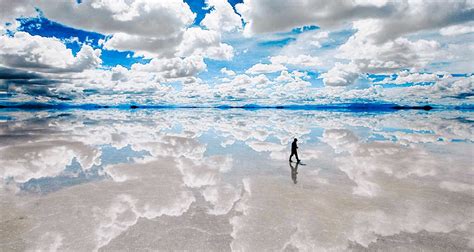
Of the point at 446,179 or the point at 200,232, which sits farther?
the point at 446,179

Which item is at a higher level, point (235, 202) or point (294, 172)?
point (235, 202)

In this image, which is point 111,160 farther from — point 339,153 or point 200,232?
→ point 339,153

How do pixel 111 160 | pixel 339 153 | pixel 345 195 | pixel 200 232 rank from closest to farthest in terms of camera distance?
pixel 200 232 → pixel 345 195 → pixel 111 160 → pixel 339 153

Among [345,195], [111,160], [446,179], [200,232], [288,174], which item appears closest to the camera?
[200,232]

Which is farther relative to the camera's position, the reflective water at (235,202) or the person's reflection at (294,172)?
the person's reflection at (294,172)

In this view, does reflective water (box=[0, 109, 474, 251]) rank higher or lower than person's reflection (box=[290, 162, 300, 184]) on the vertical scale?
higher

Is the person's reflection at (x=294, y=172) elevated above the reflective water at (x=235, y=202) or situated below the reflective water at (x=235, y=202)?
below

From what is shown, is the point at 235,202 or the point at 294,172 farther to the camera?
the point at 294,172

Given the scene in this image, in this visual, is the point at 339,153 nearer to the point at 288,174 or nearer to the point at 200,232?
the point at 288,174

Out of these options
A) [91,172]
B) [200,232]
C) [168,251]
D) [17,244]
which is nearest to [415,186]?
[200,232]

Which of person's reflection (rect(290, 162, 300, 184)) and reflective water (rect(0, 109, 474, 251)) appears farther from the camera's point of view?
person's reflection (rect(290, 162, 300, 184))

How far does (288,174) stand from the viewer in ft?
52.1

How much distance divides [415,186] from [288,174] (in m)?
5.95

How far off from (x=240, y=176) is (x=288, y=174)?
267 centimetres
